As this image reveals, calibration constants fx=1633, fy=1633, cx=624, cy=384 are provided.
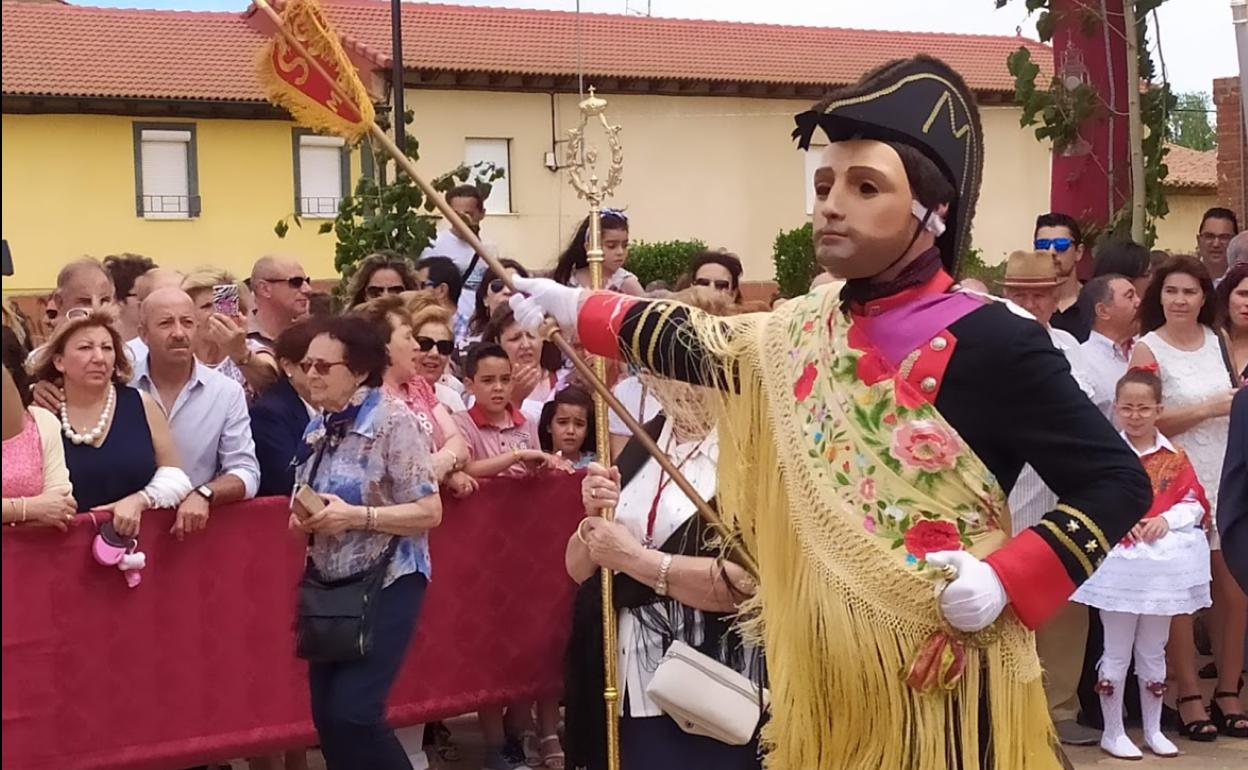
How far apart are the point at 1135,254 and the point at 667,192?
74.7ft

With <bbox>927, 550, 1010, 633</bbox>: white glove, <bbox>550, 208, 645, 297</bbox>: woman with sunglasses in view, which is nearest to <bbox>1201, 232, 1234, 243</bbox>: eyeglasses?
<bbox>550, 208, 645, 297</bbox>: woman with sunglasses

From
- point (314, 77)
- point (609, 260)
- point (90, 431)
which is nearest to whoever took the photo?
point (314, 77)

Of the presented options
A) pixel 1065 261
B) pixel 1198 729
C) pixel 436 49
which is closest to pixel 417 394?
pixel 1198 729

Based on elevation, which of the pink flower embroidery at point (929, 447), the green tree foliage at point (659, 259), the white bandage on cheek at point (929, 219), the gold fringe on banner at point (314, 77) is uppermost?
the gold fringe on banner at point (314, 77)

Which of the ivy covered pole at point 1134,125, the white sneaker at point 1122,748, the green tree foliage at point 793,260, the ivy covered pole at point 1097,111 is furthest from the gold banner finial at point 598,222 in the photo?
the green tree foliage at point 793,260

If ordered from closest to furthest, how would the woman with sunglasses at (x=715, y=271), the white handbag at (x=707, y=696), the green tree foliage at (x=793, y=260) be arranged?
the white handbag at (x=707, y=696) < the woman with sunglasses at (x=715, y=271) < the green tree foliage at (x=793, y=260)

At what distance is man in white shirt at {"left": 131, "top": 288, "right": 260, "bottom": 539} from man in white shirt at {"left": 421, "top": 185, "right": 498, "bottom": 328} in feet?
8.69

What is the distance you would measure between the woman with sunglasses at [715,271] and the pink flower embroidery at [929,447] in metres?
3.92

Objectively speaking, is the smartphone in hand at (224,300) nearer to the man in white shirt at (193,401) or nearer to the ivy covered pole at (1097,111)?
the man in white shirt at (193,401)

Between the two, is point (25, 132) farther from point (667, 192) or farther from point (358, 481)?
point (358, 481)

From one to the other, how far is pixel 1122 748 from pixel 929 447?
4058 millimetres

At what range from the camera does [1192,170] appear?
3656 cm

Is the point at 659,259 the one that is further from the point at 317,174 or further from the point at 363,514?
the point at 363,514

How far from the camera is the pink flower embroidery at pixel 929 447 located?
281 centimetres
